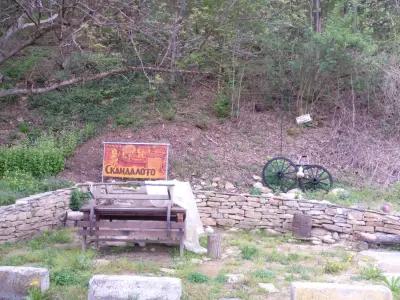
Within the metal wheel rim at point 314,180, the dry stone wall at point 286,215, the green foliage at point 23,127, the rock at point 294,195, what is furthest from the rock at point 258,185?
the green foliage at point 23,127

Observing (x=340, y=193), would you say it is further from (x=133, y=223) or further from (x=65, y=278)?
(x=65, y=278)

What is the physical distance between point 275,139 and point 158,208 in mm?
6135

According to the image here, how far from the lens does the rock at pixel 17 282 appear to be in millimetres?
5574

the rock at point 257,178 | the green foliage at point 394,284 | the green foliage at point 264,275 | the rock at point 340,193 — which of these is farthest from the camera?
the rock at point 257,178

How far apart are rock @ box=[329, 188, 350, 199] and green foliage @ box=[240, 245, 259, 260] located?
3.02 metres

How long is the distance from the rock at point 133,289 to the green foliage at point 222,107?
32.0 ft

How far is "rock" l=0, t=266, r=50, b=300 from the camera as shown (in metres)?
5.57

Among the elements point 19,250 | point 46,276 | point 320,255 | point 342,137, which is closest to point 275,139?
point 342,137

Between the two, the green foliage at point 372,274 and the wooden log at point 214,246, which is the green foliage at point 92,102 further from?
the green foliage at point 372,274

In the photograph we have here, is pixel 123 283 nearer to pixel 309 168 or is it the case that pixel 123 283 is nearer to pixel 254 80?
pixel 309 168

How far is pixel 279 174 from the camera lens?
39.0ft

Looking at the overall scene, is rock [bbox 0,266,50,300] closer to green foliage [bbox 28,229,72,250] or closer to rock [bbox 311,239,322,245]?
green foliage [bbox 28,229,72,250]

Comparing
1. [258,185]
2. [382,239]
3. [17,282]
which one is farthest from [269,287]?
[258,185]

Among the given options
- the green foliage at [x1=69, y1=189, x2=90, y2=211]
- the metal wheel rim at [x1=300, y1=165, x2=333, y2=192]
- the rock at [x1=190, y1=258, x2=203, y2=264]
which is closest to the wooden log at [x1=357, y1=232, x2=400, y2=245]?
the metal wheel rim at [x1=300, y1=165, x2=333, y2=192]
